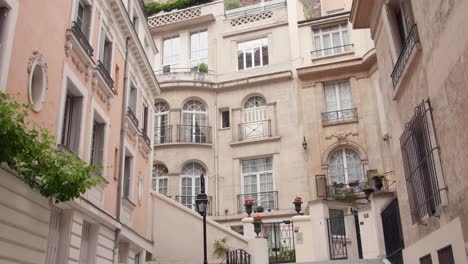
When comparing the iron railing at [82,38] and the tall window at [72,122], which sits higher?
the iron railing at [82,38]

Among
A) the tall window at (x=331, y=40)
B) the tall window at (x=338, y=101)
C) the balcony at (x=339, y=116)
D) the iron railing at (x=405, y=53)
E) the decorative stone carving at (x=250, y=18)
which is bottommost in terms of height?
the iron railing at (x=405, y=53)

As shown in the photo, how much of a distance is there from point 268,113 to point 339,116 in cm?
372

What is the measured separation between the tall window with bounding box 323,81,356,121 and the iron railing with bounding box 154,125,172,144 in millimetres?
8279

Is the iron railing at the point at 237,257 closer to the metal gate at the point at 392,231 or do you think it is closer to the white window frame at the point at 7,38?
the metal gate at the point at 392,231

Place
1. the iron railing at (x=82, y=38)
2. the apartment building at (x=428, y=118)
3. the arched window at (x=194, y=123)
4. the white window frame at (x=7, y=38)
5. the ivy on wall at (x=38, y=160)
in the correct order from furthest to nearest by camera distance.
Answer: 1. the arched window at (x=194, y=123)
2. the iron railing at (x=82, y=38)
3. the white window frame at (x=7, y=38)
4. the ivy on wall at (x=38, y=160)
5. the apartment building at (x=428, y=118)

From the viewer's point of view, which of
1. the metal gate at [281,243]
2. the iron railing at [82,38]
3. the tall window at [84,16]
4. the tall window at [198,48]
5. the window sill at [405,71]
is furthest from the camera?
the tall window at [198,48]

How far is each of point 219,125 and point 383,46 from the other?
1622 cm

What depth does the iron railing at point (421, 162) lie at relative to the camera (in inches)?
273

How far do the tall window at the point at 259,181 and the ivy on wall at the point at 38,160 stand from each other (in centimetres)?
1613

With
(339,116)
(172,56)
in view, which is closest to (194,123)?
(172,56)

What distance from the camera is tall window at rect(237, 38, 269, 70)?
26656mm

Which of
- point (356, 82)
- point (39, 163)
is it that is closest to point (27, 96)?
point (39, 163)

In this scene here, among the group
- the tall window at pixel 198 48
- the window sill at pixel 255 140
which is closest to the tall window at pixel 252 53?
the tall window at pixel 198 48

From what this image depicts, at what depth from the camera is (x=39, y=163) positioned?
7281 mm
